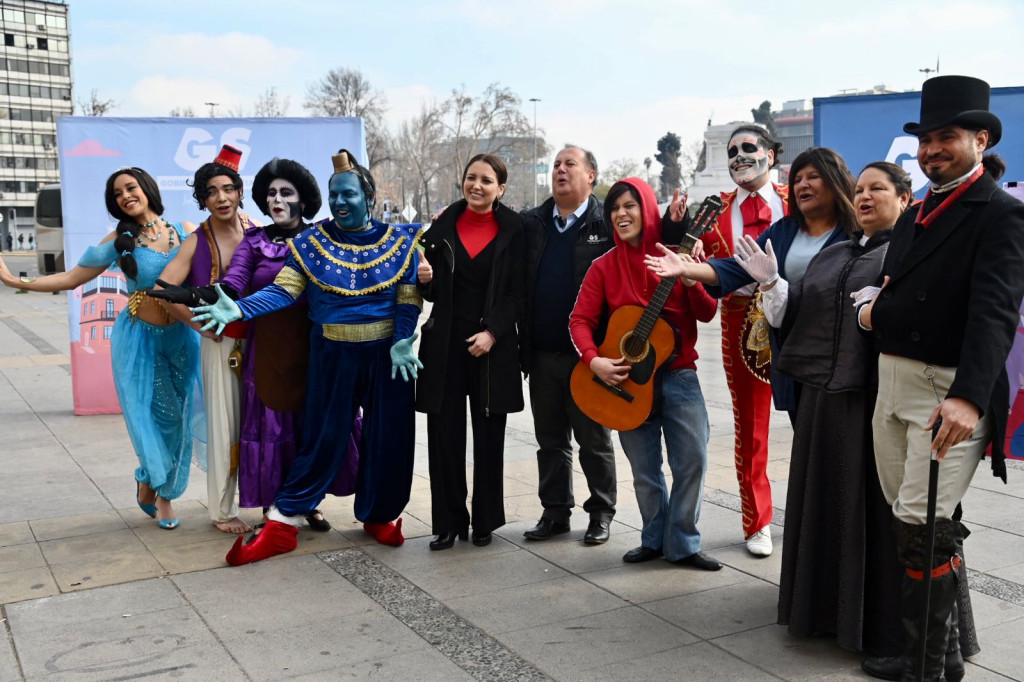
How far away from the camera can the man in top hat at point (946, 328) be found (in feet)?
9.82

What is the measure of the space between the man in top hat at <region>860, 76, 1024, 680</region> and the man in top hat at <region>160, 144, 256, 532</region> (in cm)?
323

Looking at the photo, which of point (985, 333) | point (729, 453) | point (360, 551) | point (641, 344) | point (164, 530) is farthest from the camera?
point (729, 453)

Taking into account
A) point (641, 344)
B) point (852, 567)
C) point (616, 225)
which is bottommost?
point (852, 567)

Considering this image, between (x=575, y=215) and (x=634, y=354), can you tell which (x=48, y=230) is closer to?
(x=575, y=215)

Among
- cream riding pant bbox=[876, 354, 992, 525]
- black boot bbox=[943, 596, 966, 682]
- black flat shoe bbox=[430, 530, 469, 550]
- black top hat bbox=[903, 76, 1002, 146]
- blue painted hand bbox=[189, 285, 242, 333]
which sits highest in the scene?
black top hat bbox=[903, 76, 1002, 146]

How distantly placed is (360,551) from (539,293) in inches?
60.8

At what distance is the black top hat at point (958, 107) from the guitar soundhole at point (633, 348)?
61.5 inches

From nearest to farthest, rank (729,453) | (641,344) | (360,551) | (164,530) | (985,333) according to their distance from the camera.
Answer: (985,333), (641,344), (360,551), (164,530), (729,453)

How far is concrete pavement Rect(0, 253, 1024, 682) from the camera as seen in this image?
3.54 metres

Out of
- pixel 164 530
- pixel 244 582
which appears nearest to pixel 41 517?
pixel 164 530

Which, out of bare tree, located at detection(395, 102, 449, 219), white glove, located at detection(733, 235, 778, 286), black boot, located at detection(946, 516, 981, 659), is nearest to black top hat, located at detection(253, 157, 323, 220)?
white glove, located at detection(733, 235, 778, 286)

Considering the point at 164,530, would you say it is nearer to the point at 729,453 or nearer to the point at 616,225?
the point at 616,225

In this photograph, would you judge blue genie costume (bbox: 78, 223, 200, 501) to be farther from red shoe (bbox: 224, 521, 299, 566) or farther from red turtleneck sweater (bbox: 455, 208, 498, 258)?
red turtleneck sweater (bbox: 455, 208, 498, 258)

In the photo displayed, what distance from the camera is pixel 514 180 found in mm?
76500
